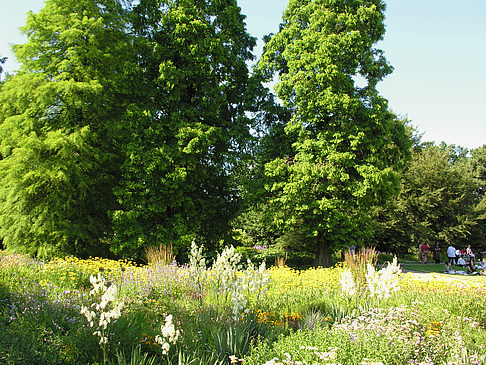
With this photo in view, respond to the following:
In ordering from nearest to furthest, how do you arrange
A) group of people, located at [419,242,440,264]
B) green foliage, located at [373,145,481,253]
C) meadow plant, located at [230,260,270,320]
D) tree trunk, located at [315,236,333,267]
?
meadow plant, located at [230,260,270,320] → tree trunk, located at [315,236,333,267] → green foliage, located at [373,145,481,253] → group of people, located at [419,242,440,264]

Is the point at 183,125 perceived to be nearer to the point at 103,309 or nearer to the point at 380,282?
the point at 380,282

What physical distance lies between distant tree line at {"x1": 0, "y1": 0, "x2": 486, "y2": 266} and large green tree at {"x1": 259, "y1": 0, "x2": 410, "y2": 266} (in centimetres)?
7

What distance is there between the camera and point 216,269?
200 inches

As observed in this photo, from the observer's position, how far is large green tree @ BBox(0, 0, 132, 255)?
11.9 metres

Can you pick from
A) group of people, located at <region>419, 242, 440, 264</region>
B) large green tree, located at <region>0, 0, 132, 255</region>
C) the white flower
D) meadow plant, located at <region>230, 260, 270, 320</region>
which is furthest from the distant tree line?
group of people, located at <region>419, 242, 440, 264</region>

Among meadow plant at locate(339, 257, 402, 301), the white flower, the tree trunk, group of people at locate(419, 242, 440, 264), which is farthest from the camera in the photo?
group of people at locate(419, 242, 440, 264)

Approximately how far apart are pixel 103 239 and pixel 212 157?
18.2ft

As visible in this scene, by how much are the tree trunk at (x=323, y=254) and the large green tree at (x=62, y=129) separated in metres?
8.67

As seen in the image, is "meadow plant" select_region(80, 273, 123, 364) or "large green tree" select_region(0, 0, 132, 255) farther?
"large green tree" select_region(0, 0, 132, 255)

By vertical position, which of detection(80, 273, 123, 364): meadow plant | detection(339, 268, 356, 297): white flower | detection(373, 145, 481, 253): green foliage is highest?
detection(373, 145, 481, 253): green foliage

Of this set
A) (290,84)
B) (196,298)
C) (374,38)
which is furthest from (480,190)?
(196,298)

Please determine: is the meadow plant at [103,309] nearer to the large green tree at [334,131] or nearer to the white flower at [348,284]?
the white flower at [348,284]

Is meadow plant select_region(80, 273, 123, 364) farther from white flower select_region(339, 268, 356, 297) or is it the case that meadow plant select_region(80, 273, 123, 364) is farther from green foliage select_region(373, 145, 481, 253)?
green foliage select_region(373, 145, 481, 253)

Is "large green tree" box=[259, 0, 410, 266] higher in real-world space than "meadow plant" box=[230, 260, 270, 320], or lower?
higher
